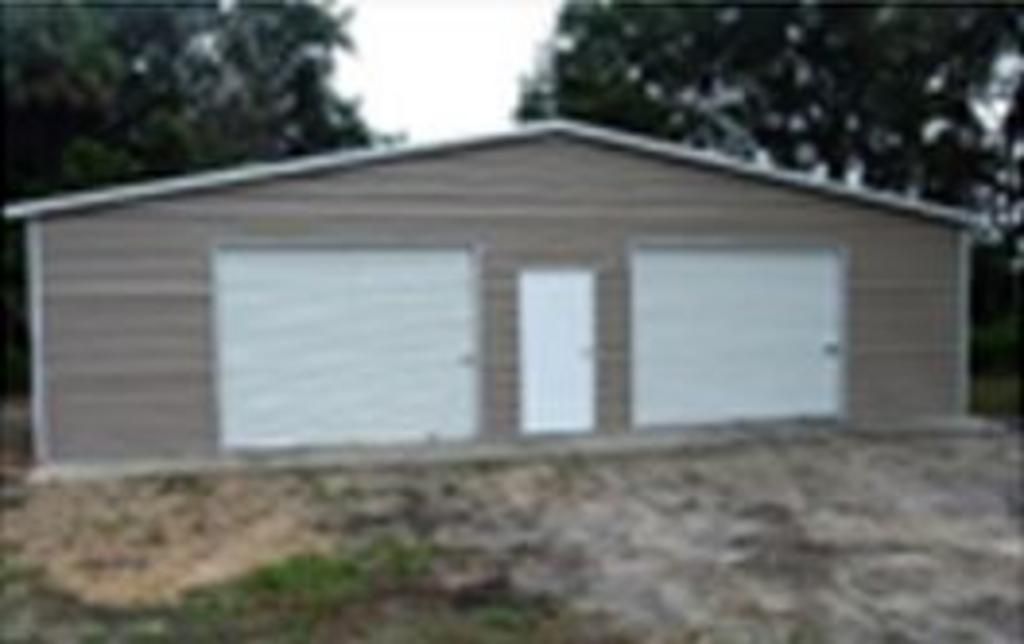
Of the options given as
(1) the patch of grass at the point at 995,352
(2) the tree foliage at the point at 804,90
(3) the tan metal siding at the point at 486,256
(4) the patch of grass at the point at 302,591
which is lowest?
(4) the patch of grass at the point at 302,591

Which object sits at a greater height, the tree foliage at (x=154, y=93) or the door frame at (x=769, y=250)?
the tree foliage at (x=154, y=93)

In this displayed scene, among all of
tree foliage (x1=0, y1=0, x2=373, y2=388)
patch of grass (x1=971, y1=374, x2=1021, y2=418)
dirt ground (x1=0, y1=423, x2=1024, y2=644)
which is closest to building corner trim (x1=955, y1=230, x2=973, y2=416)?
patch of grass (x1=971, y1=374, x2=1021, y2=418)

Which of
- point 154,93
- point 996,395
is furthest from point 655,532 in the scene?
point 154,93

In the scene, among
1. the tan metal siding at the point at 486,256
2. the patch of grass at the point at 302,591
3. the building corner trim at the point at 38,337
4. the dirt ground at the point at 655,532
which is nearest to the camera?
the patch of grass at the point at 302,591

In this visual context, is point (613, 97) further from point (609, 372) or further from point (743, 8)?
point (609, 372)

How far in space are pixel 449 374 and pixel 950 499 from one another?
4.94 meters

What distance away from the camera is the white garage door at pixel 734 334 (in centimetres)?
1400

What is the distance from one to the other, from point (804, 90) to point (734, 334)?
1283 centimetres

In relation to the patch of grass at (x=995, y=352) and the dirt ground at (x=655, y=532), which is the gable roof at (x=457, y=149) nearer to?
the dirt ground at (x=655, y=532)

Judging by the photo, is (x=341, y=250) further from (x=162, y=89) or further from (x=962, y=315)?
(x=162, y=89)

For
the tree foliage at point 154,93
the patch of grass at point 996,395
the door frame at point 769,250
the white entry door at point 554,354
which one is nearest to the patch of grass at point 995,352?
the patch of grass at point 996,395

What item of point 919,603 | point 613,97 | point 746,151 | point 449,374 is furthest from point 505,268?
point 746,151

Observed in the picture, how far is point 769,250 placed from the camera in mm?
14477

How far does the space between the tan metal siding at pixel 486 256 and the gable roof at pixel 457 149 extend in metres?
0.11
